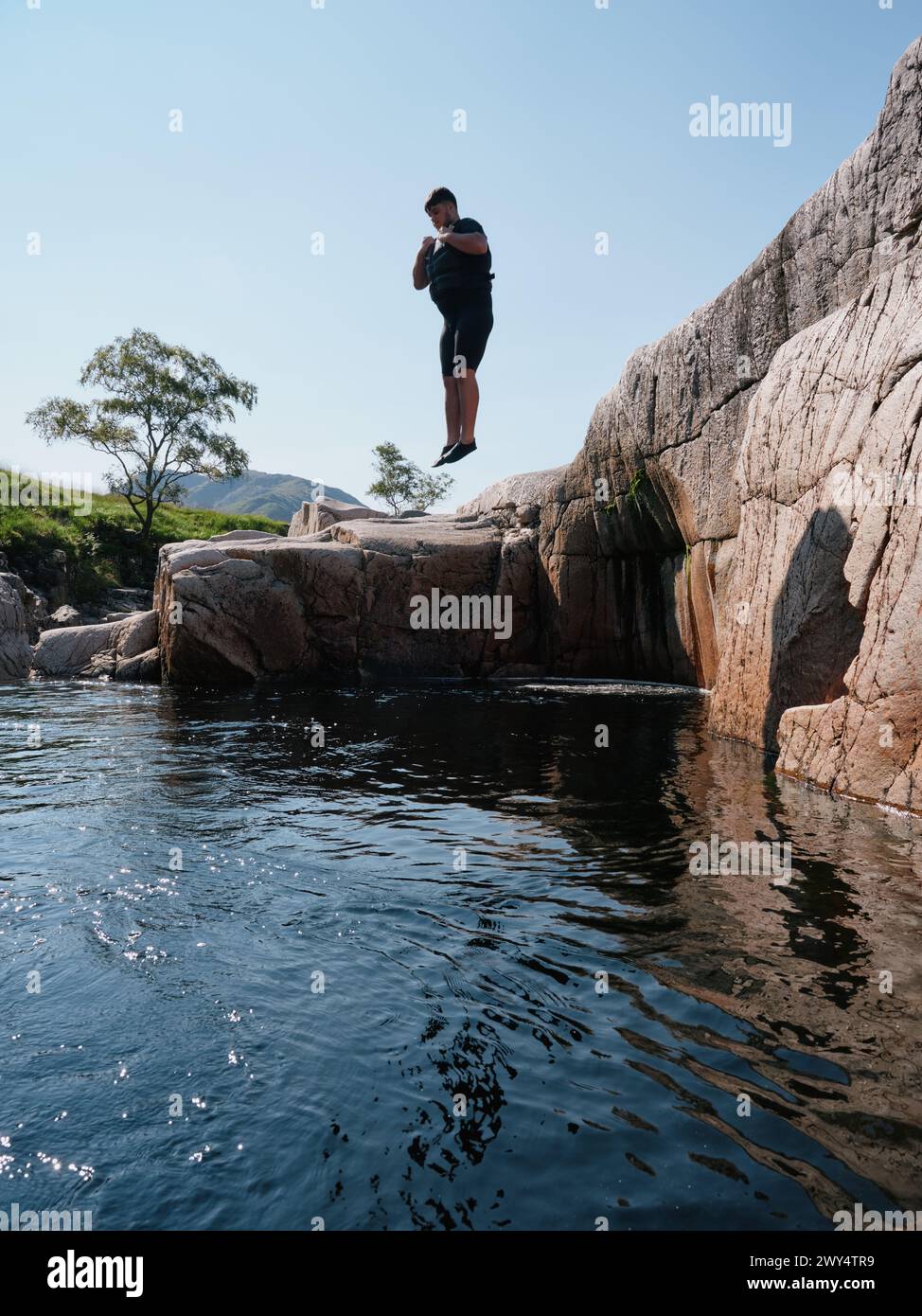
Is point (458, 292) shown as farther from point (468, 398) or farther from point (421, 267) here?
point (468, 398)

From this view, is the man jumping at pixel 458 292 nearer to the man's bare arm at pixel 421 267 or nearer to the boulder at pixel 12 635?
the man's bare arm at pixel 421 267

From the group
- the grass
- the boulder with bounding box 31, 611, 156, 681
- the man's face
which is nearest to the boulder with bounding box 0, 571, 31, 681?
the boulder with bounding box 31, 611, 156, 681

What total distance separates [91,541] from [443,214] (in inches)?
1210

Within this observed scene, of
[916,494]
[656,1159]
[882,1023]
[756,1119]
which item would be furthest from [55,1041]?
[916,494]

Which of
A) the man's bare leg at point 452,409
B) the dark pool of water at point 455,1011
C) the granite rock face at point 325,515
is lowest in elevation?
the dark pool of water at point 455,1011

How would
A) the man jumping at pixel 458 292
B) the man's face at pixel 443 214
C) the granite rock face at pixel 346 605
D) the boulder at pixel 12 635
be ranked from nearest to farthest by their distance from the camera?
the man jumping at pixel 458 292
the man's face at pixel 443 214
the granite rock face at pixel 346 605
the boulder at pixel 12 635

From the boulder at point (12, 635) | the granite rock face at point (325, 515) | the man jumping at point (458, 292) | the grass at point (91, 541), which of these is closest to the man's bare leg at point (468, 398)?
the man jumping at point (458, 292)

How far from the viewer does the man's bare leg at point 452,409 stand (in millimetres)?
8875

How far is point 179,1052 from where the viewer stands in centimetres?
376

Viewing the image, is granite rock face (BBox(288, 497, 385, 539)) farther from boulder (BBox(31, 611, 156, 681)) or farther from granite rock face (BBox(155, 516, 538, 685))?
boulder (BBox(31, 611, 156, 681))

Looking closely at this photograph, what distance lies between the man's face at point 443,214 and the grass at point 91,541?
88.0 ft
